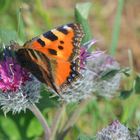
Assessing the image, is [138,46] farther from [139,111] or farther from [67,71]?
[67,71]

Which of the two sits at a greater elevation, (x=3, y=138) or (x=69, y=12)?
(x=69, y=12)

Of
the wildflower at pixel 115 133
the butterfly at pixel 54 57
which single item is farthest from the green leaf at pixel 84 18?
the wildflower at pixel 115 133

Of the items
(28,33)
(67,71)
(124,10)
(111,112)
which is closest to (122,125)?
(67,71)

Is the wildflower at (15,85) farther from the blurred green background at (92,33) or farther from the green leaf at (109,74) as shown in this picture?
the green leaf at (109,74)

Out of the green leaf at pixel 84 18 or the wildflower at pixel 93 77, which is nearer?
the wildflower at pixel 93 77

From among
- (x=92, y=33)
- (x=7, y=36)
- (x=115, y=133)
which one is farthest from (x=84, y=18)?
(x=92, y=33)

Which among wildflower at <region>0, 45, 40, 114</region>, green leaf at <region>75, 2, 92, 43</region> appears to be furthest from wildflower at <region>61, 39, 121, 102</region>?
wildflower at <region>0, 45, 40, 114</region>
